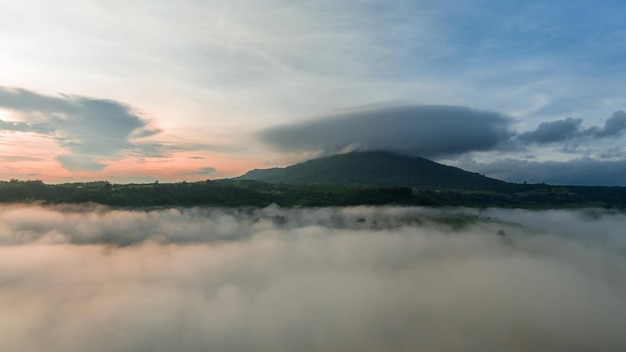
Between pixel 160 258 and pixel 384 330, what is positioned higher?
pixel 160 258

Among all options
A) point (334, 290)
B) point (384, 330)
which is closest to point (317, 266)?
point (334, 290)

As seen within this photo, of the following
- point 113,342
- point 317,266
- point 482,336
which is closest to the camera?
point 113,342

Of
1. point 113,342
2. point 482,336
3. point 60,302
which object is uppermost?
point 60,302

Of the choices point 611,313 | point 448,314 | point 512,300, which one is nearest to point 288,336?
point 448,314

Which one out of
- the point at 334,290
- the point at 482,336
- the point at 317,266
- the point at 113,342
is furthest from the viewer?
the point at 317,266

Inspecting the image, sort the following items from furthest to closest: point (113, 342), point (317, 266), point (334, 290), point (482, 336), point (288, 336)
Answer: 1. point (317, 266)
2. point (334, 290)
3. point (482, 336)
4. point (288, 336)
5. point (113, 342)

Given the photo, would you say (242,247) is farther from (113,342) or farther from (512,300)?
(512,300)

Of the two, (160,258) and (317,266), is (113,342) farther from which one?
(317,266)

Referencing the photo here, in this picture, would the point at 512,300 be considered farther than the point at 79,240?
No

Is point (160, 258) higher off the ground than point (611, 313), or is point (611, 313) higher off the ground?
point (160, 258)
